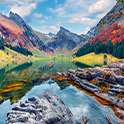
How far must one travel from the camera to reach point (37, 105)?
17406 mm

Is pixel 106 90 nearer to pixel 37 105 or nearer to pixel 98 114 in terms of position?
pixel 98 114

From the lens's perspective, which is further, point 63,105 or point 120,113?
point 63,105

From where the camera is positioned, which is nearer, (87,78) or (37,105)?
(37,105)

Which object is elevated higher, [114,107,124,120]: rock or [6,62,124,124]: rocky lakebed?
[6,62,124,124]: rocky lakebed

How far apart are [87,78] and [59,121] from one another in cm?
2742

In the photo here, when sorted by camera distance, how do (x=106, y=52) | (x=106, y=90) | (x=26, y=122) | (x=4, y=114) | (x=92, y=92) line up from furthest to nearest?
(x=106, y=52)
(x=92, y=92)
(x=106, y=90)
(x=4, y=114)
(x=26, y=122)

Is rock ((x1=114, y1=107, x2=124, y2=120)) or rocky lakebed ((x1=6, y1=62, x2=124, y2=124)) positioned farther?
rock ((x1=114, y1=107, x2=124, y2=120))

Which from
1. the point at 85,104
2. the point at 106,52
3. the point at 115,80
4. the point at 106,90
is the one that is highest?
the point at 106,52

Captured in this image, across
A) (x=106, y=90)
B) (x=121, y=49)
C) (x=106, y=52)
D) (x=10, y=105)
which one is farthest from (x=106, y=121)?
(x=106, y=52)

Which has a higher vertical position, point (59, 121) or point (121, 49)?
point (121, 49)

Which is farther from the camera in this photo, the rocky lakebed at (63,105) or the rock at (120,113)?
the rock at (120,113)

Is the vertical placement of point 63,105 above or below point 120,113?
above

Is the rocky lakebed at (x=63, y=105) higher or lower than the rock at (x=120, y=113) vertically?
higher

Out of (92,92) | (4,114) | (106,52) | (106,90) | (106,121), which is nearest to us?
(106,121)
